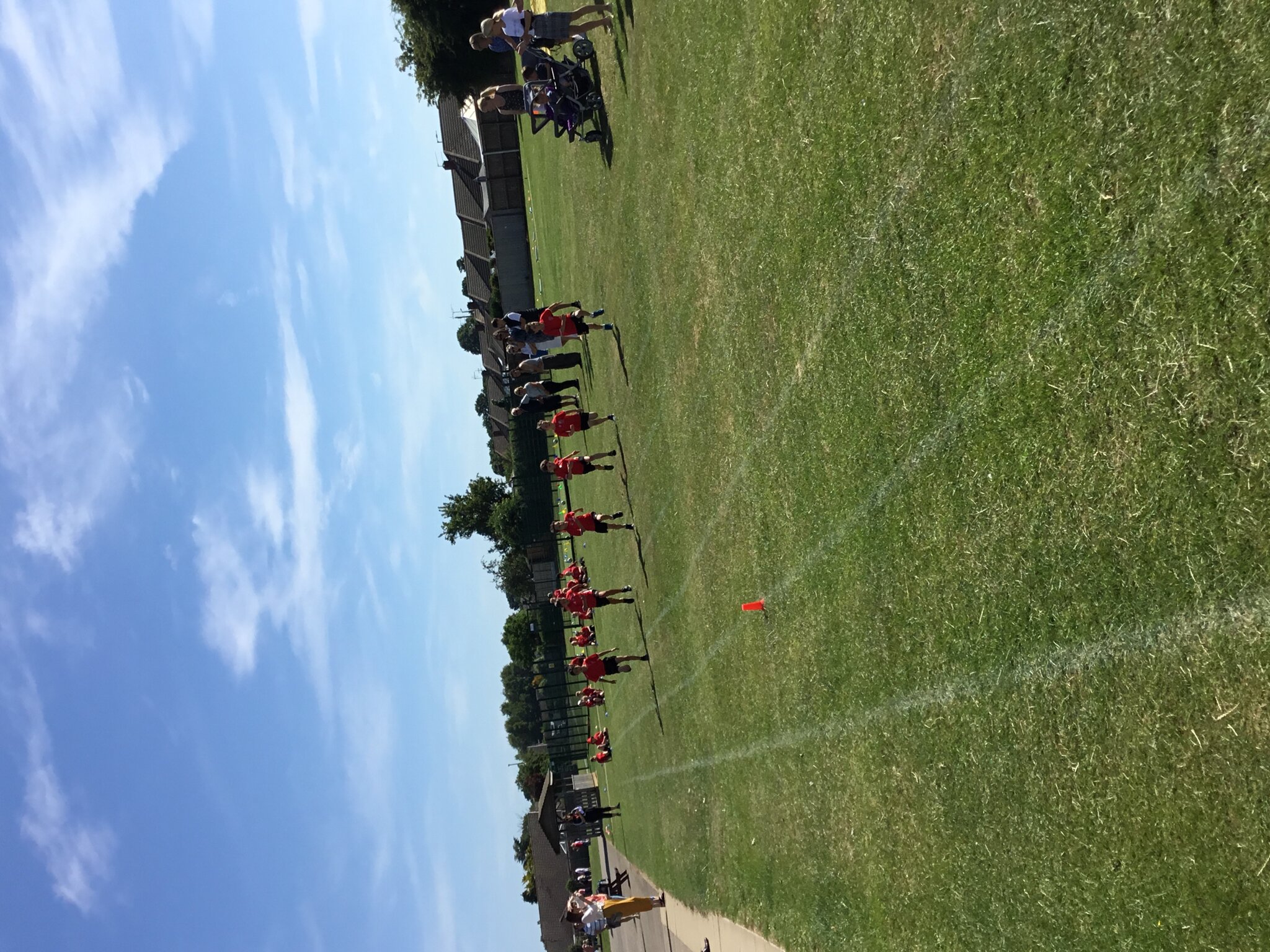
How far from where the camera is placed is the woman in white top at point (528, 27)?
45.1 ft

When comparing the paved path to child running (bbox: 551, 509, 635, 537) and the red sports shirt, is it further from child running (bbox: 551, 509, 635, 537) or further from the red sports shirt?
the red sports shirt

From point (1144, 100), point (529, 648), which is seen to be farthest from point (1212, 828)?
point (529, 648)

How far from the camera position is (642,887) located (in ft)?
62.6

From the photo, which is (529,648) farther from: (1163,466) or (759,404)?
(1163,466)

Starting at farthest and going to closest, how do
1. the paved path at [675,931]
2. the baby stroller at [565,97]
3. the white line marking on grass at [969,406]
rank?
1. the baby stroller at [565,97]
2. the paved path at [675,931]
3. the white line marking on grass at [969,406]

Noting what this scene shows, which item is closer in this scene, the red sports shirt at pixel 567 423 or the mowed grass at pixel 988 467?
the mowed grass at pixel 988 467

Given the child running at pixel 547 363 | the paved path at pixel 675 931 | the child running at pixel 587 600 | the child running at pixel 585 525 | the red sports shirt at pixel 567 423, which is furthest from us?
the child running at pixel 547 363

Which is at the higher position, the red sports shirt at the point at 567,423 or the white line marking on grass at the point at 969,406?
the red sports shirt at the point at 567,423

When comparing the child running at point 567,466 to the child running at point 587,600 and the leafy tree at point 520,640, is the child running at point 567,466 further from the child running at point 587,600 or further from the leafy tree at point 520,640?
the leafy tree at point 520,640

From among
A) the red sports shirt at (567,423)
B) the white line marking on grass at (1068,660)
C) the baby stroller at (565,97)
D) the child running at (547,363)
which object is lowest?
the white line marking on grass at (1068,660)

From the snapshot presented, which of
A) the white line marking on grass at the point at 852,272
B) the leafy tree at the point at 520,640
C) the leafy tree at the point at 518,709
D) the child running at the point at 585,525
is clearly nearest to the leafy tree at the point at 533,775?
the leafy tree at the point at 520,640

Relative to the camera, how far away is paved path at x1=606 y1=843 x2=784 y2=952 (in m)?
10.4

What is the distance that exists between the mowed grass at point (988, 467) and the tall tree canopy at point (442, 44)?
928 inches

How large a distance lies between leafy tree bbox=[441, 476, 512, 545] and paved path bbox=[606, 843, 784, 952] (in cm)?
3327
